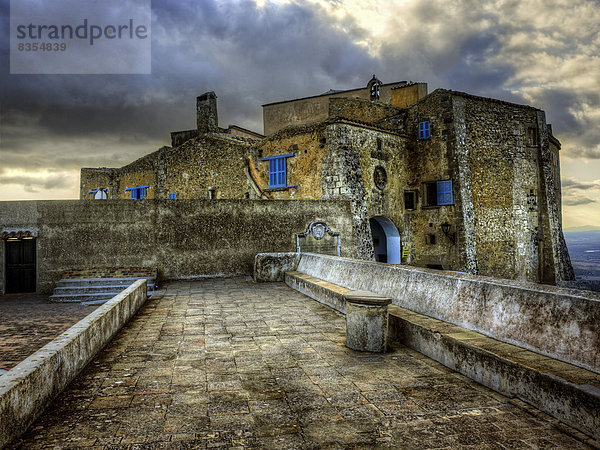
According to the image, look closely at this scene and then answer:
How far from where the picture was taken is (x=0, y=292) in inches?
474

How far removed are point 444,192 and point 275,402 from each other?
Answer: 19385 millimetres

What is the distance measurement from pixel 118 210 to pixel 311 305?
7360 millimetres

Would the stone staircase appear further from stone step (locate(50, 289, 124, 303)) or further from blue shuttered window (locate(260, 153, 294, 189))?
blue shuttered window (locate(260, 153, 294, 189))

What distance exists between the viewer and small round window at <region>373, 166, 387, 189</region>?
65.0ft

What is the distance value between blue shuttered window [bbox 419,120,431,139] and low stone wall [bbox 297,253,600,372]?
17.0 meters

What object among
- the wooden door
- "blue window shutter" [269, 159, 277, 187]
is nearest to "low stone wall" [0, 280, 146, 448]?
the wooden door

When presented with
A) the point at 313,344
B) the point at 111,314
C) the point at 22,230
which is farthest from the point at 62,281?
the point at 313,344

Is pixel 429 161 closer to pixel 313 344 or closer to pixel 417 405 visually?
pixel 313 344

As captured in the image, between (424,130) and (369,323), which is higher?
(424,130)

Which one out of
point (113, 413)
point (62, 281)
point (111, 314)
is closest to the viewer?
point (113, 413)

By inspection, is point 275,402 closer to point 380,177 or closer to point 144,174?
point 380,177

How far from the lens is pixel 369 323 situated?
187 inches

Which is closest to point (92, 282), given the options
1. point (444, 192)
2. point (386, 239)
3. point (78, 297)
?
point (78, 297)

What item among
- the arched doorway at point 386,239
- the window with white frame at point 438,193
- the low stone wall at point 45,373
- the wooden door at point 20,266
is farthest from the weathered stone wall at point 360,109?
the low stone wall at point 45,373
